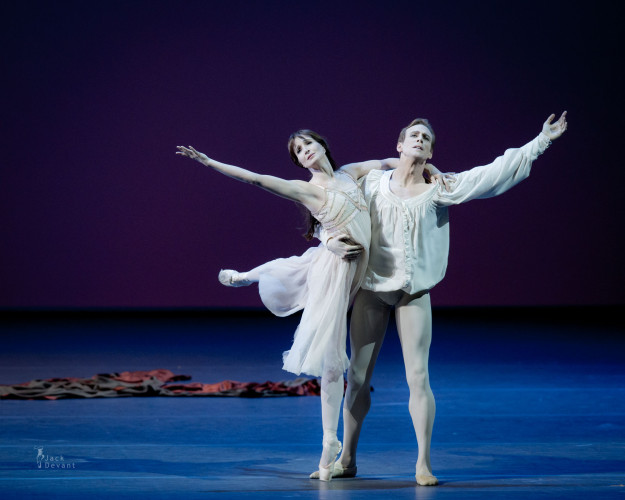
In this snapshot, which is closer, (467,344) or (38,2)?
(467,344)

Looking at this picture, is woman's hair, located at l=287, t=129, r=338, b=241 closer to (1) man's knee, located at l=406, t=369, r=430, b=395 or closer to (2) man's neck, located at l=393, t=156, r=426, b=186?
(2) man's neck, located at l=393, t=156, r=426, b=186

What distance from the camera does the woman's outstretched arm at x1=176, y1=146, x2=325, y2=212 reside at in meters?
3.12

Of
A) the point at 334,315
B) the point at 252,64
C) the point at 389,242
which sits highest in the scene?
the point at 252,64

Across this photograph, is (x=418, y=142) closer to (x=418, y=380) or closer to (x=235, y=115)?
(x=418, y=380)

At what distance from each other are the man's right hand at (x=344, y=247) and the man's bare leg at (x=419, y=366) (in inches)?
10.5

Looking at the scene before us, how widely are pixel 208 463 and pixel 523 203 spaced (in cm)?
735

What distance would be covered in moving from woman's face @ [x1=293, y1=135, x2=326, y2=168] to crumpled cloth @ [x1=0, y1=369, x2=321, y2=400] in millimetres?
2263

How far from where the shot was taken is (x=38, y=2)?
31.9ft

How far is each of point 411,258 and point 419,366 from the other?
1.28 ft

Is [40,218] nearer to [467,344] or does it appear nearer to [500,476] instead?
[467,344]

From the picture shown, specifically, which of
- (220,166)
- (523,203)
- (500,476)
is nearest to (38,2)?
(523,203)

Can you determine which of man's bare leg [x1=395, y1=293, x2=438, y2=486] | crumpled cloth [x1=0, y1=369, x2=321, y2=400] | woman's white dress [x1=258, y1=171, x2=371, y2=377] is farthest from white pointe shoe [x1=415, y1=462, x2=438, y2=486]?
crumpled cloth [x1=0, y1=369, x2=321, y2=400]

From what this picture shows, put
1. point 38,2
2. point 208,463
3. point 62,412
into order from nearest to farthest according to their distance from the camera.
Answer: point 208,463 → point 62,412 → point 38,2

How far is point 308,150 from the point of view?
337 centimetres
